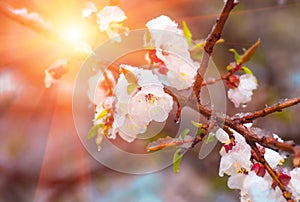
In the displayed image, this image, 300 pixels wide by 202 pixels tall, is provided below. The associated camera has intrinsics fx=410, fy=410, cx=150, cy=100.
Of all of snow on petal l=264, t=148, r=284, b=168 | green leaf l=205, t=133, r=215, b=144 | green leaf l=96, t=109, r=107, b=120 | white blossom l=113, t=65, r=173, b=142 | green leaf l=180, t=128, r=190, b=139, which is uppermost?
green leaf l=96, t=109, r=107, b=120

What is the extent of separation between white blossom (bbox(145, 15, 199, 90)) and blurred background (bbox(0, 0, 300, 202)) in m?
0.96

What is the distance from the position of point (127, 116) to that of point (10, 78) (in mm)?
1149

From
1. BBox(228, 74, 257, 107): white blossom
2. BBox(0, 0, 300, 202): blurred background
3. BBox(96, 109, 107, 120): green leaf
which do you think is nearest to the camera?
BBox(96, 109, 107, 120): green leaf

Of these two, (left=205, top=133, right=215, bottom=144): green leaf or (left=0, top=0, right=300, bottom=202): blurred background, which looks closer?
(left=205, top=133, right=215, bottom=144): green leaf

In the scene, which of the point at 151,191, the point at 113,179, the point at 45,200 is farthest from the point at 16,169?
the point at 151,191

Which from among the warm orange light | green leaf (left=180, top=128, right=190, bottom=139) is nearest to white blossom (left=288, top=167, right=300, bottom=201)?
green leaf (left=180, top=128, right=190, bottom=139)

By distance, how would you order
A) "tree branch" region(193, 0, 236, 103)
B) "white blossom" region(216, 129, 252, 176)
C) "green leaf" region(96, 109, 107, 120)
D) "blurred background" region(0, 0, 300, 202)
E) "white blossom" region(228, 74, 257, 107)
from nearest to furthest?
"tree branch" region(193, 0, 236, 103) < "white blossom" region(216, 129, 252, 176) < "green leaf" region(96, 109, 107, 120) < "white blossom" region(228, 74, 257, 107) < "blurred background" region(0, 0, 300, 202)

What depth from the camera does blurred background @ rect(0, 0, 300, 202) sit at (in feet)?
5.39

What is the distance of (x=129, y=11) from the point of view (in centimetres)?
152

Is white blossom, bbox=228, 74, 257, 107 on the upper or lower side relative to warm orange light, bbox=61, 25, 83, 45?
lower

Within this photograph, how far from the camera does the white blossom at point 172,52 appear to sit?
60cm

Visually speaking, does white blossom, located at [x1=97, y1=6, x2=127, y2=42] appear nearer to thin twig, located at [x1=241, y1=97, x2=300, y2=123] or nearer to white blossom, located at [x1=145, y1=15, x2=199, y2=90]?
white blossom, located at [x1=145, y1=15, x2=199, y2=90]

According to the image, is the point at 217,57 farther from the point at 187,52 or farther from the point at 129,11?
the point at 187,52

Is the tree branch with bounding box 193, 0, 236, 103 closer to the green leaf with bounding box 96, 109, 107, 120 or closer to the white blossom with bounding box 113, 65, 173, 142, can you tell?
the white blossom with bounding box 113, 65, 173, 142
